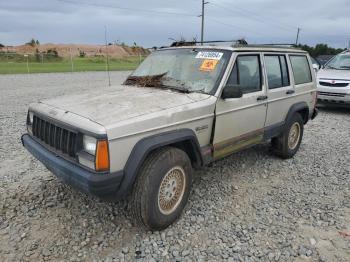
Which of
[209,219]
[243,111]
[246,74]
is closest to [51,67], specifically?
[246,74]

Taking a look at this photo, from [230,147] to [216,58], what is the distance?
1.15m

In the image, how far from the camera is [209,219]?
3.75m

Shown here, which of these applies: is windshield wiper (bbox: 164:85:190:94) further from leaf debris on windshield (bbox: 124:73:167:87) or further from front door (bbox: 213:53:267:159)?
front door (bbox: 213:53:267:159)

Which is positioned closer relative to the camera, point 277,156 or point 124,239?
point 124,239

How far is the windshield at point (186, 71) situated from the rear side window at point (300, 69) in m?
1.93

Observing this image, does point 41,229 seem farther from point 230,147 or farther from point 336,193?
point 336,193

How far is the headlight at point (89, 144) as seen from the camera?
113 inches

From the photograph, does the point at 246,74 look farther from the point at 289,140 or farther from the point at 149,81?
the point at 289,140

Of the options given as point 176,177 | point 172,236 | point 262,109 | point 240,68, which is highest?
point 240,68

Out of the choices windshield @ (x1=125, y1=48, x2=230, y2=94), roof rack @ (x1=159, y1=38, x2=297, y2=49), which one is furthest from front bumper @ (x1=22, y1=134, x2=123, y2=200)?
roof rack @ (x1=159, y1=38, x2=297, y2=49)

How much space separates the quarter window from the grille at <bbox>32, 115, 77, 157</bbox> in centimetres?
197

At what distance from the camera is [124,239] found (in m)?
3.34

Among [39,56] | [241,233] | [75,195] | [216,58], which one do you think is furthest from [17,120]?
[39,56]

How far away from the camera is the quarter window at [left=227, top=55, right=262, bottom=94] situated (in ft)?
13.7
